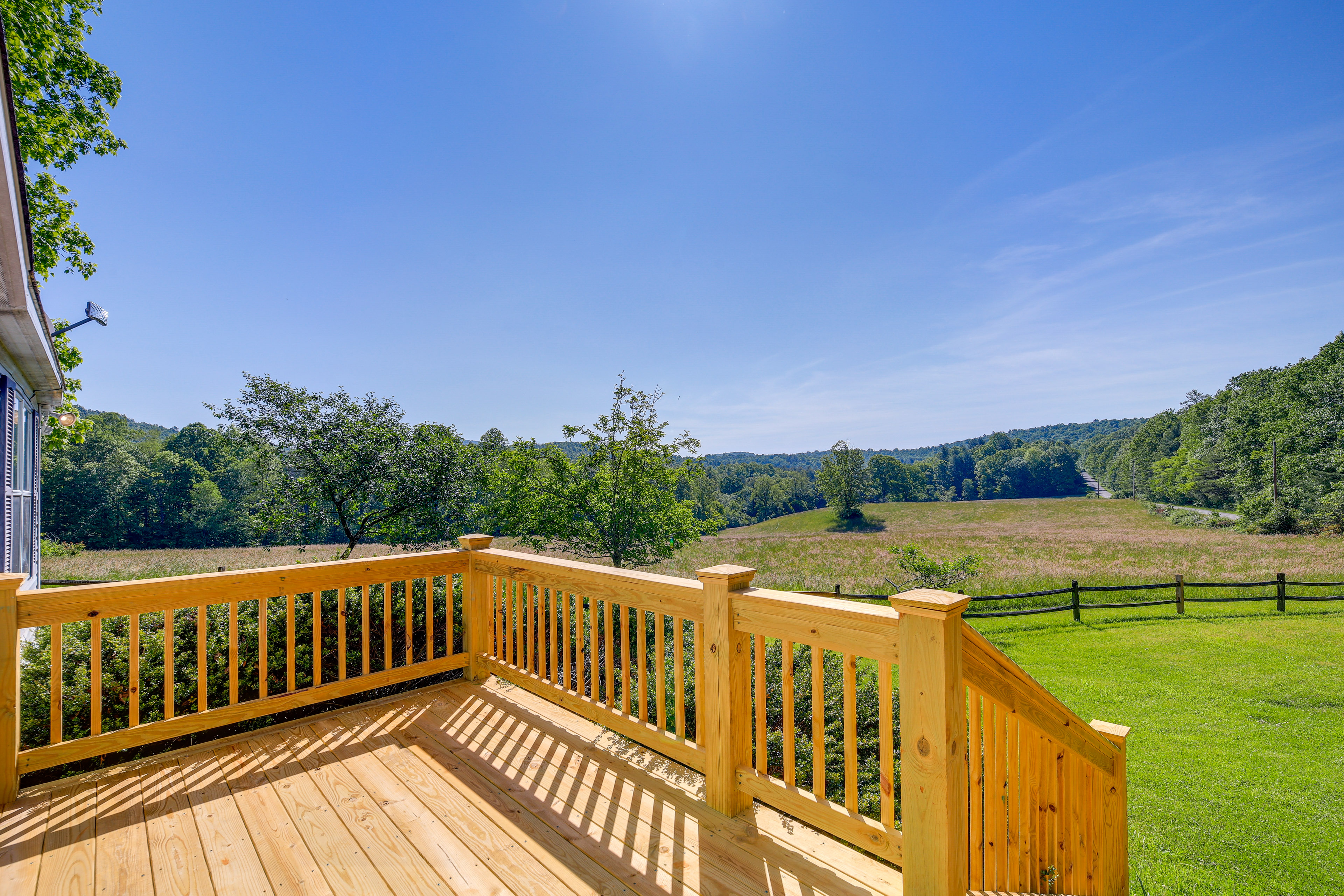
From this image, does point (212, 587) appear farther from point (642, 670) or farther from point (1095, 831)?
point (1095, 831)

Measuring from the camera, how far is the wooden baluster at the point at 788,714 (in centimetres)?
198

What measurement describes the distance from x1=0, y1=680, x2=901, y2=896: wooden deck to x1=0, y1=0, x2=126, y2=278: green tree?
8.61 metres

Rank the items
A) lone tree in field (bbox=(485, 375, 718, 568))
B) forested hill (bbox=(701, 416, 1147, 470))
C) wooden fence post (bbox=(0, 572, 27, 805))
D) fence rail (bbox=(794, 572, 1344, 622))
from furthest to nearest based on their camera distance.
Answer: forested hill (bbox=(701, 416, 1147, 470)), lone tree in field (bbox=(485, 375, 718, 568)), fence rail (bbox=(794, 572, 1344, 622)), wooden fence post (bbox=(0, 572, 27, 805))

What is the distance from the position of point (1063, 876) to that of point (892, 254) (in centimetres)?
1381

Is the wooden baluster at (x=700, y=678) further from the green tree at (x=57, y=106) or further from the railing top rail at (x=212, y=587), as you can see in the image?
the green tree at (x=57, y=106)

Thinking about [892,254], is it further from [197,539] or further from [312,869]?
[197,539]

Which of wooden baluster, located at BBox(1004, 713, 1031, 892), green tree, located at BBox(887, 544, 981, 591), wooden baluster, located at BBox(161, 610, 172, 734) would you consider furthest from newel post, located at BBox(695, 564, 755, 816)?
green tree, located at BBox(887, 544, 981, 591)

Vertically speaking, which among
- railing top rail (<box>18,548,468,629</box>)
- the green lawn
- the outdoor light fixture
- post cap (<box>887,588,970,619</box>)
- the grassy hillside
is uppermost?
the outdoor light fixture

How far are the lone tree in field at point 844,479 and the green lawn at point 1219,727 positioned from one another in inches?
1210

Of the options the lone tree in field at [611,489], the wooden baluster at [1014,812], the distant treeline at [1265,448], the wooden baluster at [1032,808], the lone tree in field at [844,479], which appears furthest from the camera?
the lone tree in field at [844,479]

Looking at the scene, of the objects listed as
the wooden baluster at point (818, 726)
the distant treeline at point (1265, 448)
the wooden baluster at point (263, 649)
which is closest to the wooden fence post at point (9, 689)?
the wooden baluster at point (263, 649)

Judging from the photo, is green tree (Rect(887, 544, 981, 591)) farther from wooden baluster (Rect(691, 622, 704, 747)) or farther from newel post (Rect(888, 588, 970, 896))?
newel post (Rect(888, 588, 970, 896))

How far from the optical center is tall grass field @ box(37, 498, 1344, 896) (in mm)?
4453

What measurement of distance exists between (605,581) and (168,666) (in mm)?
2291
